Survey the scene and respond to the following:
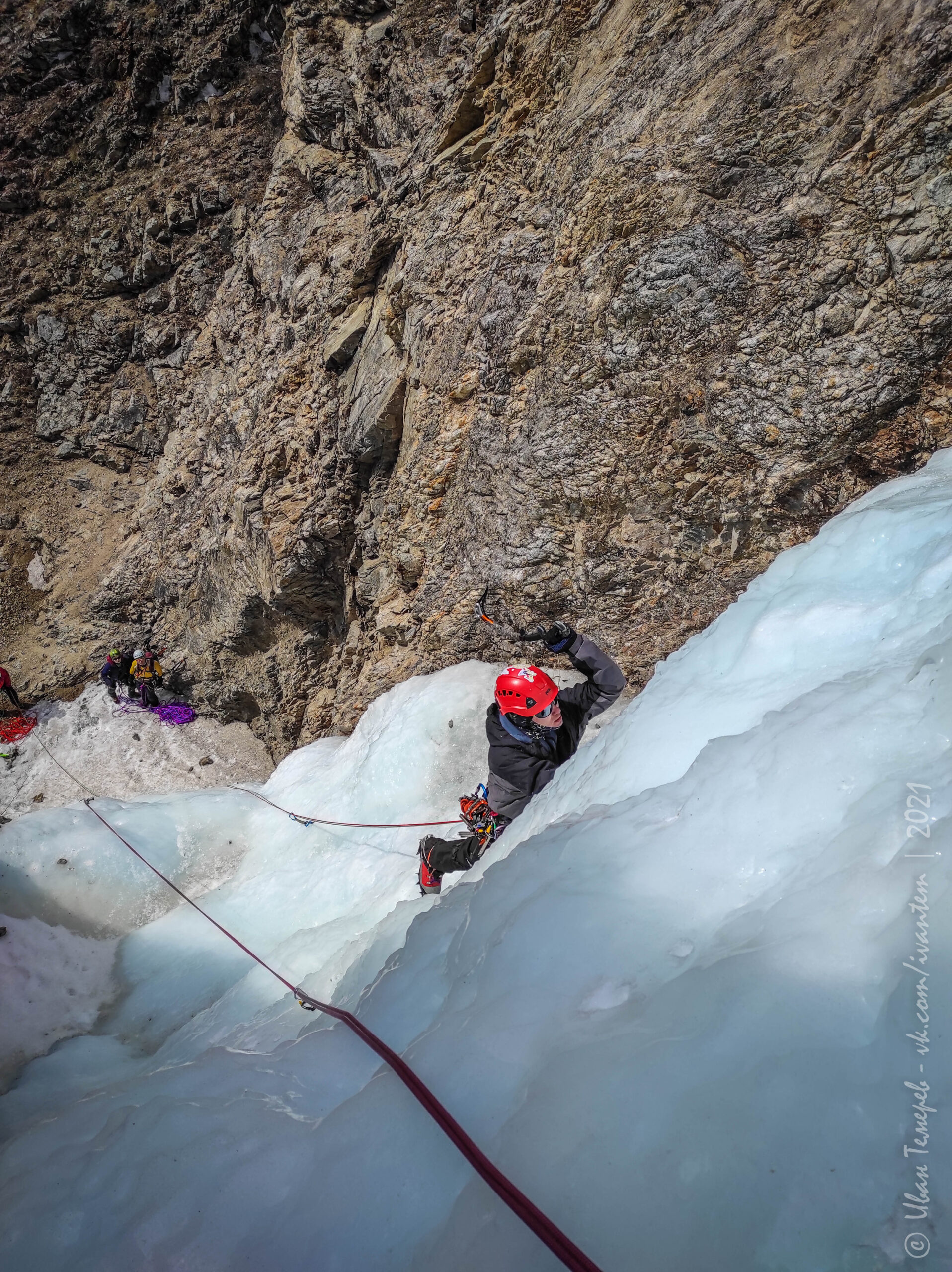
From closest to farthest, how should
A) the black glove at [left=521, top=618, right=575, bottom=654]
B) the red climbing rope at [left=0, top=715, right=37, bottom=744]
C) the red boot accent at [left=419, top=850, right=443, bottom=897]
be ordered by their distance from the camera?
the red boot accent at [left=419, top=850, right=443, bottom=897] < the black glove at [left=521, top=618, right=575, bottom=654] < the red climbing rope at [left=0, top=715, right=37, bottom=744]

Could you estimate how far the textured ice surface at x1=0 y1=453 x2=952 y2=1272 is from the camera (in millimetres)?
1124

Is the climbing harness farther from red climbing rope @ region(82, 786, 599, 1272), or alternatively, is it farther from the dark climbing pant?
red climbing rope @ region(82, 786, 599, 1272)

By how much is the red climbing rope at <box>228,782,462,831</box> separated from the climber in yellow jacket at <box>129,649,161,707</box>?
341 centimetres

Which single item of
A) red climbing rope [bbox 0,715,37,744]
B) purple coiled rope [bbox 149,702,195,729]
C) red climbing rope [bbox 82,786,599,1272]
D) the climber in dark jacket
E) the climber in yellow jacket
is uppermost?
red climbing rope [bbox 0,715,37,744]

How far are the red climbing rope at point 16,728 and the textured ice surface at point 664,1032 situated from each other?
6.95 meters

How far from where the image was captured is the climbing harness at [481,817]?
360cm

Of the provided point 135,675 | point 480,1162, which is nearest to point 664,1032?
point 480,1162

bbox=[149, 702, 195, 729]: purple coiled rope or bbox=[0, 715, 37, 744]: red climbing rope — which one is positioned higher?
bbox=[0, 715, 37, 744]: red climbing rope

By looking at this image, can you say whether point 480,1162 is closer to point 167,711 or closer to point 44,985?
point 44,985

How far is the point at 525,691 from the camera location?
3.66 m

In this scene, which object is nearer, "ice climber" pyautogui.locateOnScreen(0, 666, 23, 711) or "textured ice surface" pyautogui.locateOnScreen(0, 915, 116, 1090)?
"textured ice surface" pyautogui.locateOnScreen(0, 915, 116, 1090)

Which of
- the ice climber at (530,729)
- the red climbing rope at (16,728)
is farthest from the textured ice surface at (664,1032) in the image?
the red climbing rope at (16,728)

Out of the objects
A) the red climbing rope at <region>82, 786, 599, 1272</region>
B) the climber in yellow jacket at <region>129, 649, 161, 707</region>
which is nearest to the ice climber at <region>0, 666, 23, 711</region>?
the climber in yellow jacket at <region>129, 649, 161, 707</region>

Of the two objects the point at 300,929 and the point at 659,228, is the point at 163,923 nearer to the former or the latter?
the point at 300,929
